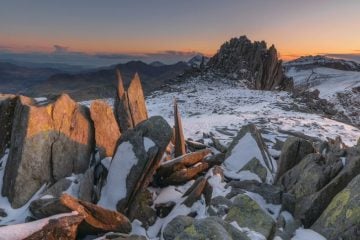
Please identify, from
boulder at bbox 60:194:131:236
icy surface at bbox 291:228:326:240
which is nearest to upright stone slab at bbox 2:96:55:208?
boulder at bbox 60:194:131:236

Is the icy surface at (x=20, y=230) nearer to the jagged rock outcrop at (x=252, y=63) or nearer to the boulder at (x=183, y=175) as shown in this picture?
the boulder at (x=183, y=175)

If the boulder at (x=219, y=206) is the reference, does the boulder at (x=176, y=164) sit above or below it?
above

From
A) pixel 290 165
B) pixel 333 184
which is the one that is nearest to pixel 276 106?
pixel 290 165

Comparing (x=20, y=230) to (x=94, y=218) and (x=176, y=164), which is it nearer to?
(x=94, y=218)

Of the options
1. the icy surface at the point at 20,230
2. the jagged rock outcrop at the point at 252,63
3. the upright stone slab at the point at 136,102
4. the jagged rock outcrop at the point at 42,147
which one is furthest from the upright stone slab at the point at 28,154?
the jagged rock outcrop at the point at 252,63

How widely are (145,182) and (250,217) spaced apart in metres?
3.66

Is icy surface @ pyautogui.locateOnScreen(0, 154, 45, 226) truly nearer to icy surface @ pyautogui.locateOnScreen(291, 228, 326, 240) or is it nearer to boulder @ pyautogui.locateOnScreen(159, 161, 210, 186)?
boulder @ pyautogui.locateOnScreen(159, 161, 210, 186)

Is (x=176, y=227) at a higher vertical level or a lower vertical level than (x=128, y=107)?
lower

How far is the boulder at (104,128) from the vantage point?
45.3 ft

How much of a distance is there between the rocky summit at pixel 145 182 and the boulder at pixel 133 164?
0.03 m

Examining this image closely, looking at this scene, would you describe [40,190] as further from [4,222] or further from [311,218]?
[311,218]

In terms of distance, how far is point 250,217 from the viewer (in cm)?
1103

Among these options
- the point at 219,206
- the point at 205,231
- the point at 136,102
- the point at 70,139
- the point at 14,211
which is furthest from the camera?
the point at 136,102

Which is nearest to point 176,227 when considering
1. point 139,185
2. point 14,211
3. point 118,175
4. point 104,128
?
point 139,185
